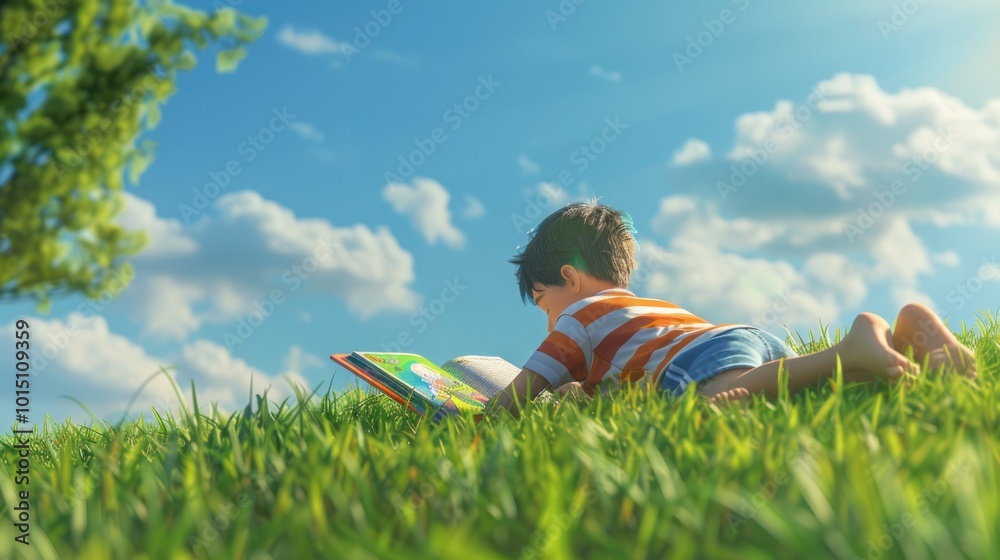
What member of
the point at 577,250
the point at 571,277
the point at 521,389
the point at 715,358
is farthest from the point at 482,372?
the point at 715,358

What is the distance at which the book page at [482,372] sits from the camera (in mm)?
4338

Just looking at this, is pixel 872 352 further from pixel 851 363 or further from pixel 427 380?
pixel 427 380

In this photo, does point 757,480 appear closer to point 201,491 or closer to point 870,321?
point 201,491

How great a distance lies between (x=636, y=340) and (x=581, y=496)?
7.30 ft

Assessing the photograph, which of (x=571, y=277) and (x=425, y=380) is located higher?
(x=571, y=277)

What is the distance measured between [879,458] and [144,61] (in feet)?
17.4

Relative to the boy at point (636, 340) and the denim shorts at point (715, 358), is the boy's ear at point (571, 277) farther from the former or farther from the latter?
the denim shorts at point (715, 358)

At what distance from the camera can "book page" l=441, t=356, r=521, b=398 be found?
4.34 m

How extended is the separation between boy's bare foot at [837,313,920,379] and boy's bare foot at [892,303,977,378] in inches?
9.6

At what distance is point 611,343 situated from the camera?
3.49 m

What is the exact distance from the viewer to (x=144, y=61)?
5.20m

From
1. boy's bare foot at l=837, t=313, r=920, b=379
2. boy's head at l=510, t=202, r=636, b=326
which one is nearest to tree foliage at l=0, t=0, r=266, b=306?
boy's head at l=510, t=202, r=636, b=326

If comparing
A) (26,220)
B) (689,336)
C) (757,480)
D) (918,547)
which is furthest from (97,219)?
(918,547)

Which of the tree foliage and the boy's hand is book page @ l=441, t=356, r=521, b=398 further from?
the tree foliage
